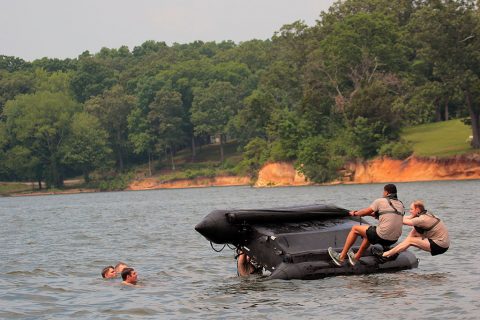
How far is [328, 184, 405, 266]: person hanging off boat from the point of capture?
21.0 m

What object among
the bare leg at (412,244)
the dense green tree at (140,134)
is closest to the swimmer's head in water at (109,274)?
the bare leg at (412,244)

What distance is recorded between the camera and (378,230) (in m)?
21.1

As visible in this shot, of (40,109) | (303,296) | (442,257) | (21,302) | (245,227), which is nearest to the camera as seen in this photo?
(303,296)

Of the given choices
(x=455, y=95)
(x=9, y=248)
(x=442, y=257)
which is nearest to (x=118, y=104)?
(x=455, y=95)

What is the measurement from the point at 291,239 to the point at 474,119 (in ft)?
232

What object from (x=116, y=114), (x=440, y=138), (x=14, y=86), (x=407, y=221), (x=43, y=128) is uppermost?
(x=14, y=86)

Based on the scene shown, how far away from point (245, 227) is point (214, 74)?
143594 millimetres

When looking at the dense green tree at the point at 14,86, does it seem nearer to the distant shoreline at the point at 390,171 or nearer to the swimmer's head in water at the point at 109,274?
the distant shoreline at the point at 390,171

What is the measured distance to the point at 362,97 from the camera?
9912 centimetres

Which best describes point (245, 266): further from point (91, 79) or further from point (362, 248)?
point (91, 79)

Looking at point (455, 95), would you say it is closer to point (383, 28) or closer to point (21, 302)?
point (383, 28)

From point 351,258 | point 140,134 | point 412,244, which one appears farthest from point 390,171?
point 351,258

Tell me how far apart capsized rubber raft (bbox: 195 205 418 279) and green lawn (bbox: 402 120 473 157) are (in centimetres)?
6493

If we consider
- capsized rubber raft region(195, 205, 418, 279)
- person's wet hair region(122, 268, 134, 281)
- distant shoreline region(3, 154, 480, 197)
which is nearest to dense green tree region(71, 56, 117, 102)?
distant shoreline region(3, 154, 480, 197)
